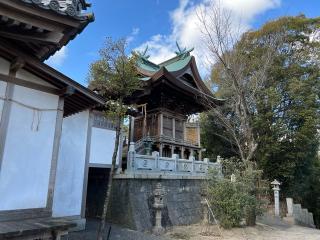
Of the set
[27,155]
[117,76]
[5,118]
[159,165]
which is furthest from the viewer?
[159,165]

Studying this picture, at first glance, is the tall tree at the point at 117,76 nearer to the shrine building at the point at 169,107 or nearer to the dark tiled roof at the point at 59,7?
the dark tiled roof at the point at 59,7

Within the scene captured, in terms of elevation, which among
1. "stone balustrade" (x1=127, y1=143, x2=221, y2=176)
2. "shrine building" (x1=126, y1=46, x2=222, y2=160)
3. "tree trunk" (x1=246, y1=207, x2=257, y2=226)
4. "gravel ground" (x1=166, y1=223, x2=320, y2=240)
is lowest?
"gravel ground" (x1=166, y1=223, x2=320, y2=240)

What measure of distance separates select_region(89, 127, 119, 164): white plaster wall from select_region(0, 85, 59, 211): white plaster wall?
615cm

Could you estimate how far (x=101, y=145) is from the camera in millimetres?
12148

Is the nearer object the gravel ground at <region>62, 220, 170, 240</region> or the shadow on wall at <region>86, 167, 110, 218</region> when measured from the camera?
the gravel ground at <region>62, 220, 170, 240</region>

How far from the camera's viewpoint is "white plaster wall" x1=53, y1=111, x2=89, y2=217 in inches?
402

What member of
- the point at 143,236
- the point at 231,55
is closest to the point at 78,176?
the point at 143,236

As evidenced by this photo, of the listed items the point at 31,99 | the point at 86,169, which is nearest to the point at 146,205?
the point at 86,169

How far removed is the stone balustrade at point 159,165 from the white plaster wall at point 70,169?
2282 millimetres

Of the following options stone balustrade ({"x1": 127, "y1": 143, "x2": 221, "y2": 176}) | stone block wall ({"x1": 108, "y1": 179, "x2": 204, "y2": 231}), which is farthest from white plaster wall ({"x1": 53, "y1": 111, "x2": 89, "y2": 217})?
stone balustrade ({"x1": 127, "y1": 143, "x2": 221, "y2": 176})

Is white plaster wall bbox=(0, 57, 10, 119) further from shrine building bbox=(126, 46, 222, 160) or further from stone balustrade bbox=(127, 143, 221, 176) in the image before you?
shrine building bbox=(126, 46, 222, 160)

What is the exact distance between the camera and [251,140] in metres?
14.2

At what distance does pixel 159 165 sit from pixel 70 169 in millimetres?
4324

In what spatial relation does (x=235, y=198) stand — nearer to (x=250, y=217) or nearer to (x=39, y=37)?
(x=250, y=217)
